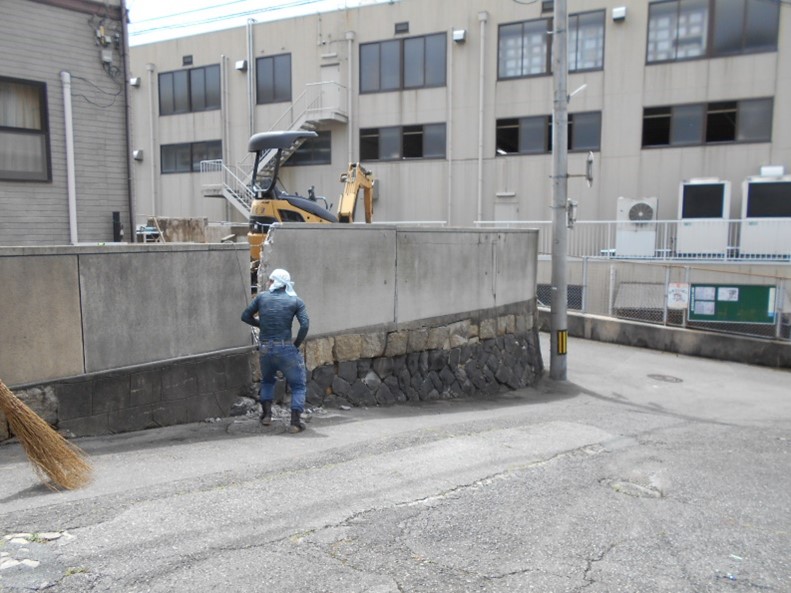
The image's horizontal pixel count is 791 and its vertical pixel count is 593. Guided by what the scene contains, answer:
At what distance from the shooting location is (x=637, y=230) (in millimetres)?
17938

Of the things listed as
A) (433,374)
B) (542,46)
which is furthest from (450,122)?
(433,374)

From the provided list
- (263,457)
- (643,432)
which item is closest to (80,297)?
(263,457)

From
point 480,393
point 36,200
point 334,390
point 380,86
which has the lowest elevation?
point 480,393

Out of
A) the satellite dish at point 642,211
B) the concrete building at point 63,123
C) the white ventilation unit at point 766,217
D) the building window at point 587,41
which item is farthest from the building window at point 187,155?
the white ventilation unit at point 766,217

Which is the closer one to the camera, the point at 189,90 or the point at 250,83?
the point at 250,83

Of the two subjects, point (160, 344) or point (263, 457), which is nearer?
point (263, 457)

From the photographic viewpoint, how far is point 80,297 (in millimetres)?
5508

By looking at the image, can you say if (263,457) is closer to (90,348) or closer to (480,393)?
(90,348)

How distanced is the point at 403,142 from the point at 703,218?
34.9 feet

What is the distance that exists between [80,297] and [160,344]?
3.01ft

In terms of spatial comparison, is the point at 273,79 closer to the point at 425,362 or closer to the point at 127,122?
the point at 127,122

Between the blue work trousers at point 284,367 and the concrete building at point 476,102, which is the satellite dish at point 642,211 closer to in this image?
the concrete building at point 476,102

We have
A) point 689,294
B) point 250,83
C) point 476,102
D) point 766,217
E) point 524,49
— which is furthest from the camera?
point 250,83

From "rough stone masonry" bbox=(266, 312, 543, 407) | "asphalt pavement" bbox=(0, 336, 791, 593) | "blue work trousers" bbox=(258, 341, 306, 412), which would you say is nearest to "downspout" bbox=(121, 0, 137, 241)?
"rough stone masonry" bbox=(266, 312, 543, 407)
